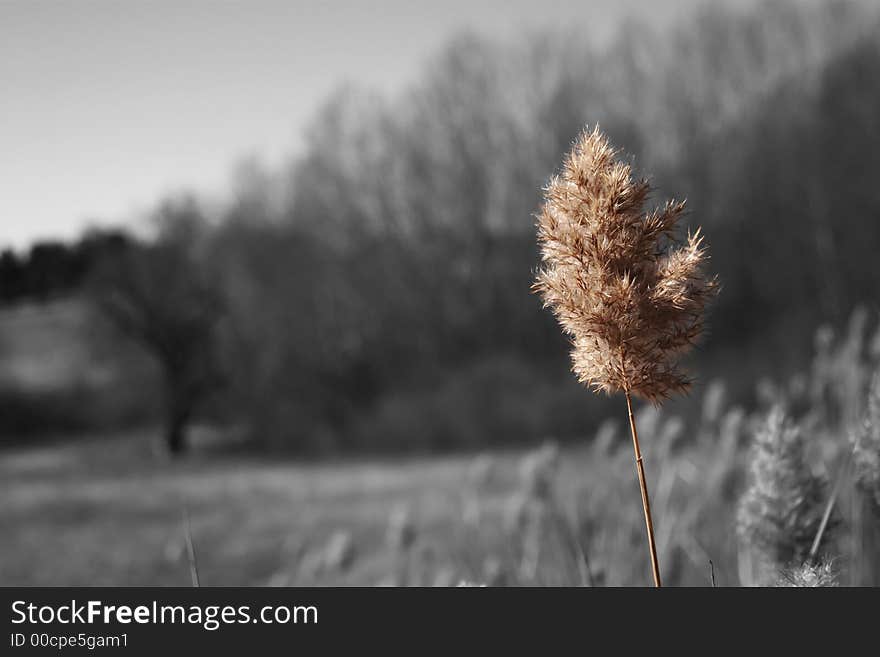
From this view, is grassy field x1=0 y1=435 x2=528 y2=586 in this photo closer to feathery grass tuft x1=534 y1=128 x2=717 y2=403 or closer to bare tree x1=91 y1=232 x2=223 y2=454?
bare tree x1=91 y1=232 x2=223 y2=454

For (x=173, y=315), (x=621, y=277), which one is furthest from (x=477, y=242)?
(x=621, y=277)

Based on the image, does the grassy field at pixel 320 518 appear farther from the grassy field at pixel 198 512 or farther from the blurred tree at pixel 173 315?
the blurred tree at pixel 173 315

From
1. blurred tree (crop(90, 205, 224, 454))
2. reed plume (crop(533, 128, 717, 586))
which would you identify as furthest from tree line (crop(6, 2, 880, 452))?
reed plume (crop(533, 128, 717, 586))

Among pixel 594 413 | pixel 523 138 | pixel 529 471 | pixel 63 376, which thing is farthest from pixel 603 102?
pixel 529 471

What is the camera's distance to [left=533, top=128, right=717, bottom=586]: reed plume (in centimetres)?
79

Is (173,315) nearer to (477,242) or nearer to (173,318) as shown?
(173,318)

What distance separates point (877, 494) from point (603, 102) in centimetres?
1463

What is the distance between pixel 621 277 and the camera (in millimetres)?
796

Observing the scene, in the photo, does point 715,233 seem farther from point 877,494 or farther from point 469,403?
point 877,494

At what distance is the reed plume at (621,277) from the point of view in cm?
79

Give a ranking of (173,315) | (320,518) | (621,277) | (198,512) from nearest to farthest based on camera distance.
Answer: (621,277) → (320,518) → (198,512) → (173,315)

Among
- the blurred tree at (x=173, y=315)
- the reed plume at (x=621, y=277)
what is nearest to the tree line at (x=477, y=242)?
the blurred tree at (x=173, y=315)

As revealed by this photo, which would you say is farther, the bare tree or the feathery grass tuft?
the bare tree
